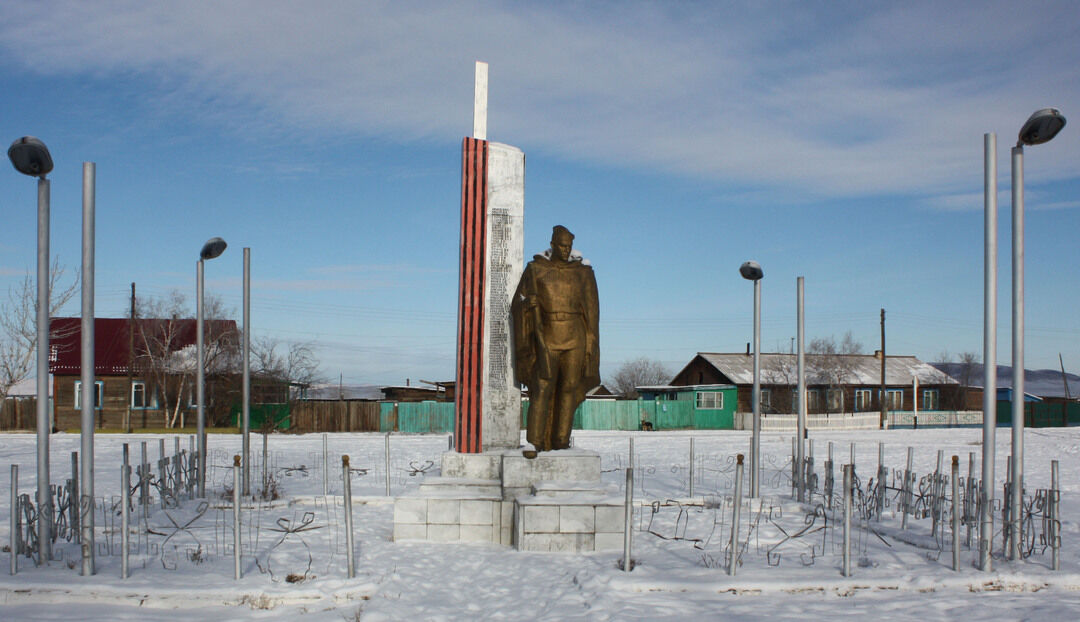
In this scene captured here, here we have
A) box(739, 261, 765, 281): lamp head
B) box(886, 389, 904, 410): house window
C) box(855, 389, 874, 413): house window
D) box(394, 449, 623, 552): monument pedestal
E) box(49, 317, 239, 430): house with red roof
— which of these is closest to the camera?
box(394, 449, 623, 552): monument pedestal

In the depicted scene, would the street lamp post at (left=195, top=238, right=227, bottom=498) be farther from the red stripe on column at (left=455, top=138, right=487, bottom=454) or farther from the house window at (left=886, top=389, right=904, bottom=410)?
the house window at (left=886, top=389, right=904, bottom=410)

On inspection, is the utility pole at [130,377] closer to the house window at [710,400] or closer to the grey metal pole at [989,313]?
the house window at [710,400]

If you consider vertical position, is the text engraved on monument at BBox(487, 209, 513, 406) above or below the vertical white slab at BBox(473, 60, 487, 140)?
below

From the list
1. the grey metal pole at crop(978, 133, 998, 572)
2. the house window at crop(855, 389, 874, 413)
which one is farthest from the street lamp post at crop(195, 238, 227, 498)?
the house window at crop(855, 389, 874, 413)

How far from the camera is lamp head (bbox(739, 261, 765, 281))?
39.3ft

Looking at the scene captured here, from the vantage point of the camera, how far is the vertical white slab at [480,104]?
34.8 ft

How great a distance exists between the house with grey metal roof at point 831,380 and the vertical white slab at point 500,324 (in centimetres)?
3522

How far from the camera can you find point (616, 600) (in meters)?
6.50

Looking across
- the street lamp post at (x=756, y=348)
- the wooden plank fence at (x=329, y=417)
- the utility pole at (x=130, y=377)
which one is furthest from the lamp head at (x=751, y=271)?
the utility pole at (x=130, y=377)

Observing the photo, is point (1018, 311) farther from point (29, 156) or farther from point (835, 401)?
point (835, 401)

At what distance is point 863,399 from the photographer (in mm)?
49188

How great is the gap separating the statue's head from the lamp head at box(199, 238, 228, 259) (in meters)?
5.28

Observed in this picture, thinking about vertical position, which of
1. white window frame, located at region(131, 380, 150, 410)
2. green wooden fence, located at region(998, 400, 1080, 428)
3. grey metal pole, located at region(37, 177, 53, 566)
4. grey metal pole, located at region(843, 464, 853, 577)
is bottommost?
green wooden fence, located at region(998, 400, 1080, 428)

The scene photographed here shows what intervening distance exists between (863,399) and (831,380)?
3.29 meters
